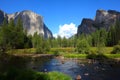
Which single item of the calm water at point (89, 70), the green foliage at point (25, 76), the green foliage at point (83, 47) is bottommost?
the calm water at point (89, 70)

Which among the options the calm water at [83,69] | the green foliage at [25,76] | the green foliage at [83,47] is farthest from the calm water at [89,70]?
the green foliage at [83,47]

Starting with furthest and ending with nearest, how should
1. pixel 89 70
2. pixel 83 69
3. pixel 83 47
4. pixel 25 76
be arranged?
pixel 83 47
pixel 83 69
pixel 89 70
pixel 25 76

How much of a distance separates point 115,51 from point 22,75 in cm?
9599

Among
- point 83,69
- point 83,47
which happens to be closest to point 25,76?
point 83,69

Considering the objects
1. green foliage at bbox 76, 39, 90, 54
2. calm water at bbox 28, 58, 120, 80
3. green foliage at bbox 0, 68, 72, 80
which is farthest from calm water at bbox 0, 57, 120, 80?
green foliage at bbox 76, 39, 90, 54

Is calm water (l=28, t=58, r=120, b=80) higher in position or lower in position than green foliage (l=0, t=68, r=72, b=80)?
lower

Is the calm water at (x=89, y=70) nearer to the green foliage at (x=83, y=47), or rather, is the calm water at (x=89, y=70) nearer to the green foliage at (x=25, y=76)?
the green foliage at (x=25, y=76)

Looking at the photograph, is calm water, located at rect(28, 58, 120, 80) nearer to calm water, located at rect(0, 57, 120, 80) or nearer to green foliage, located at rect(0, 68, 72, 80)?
calm water, located at rect(0, 57, 120, 80)

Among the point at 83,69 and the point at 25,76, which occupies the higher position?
the point at 25,76

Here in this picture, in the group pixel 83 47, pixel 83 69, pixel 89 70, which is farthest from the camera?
pixel 83 47

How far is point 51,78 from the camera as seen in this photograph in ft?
92.2

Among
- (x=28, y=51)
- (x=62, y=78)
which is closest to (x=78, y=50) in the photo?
(x=28, y=51)

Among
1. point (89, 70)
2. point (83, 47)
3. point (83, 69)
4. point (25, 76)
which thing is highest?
point (83, 47)

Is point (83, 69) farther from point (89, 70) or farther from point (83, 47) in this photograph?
point (83, 47)
